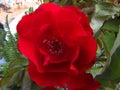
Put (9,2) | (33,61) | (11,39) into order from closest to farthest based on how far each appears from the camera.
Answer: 1. (33,61)
2. (11,39)
3. (9,2)

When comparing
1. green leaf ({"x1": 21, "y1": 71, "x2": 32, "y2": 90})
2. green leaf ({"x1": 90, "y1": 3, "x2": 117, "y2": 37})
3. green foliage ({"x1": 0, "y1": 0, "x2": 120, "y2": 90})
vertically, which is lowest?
green leaf ({"x1": 21, "y1": 71, "x2": 32, "y2": 90})

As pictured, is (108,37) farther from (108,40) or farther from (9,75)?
(9,75)

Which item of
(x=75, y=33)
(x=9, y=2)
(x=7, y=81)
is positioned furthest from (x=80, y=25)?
(x=9, y=2)

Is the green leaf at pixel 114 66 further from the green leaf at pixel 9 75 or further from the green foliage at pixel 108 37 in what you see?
the green leaf at pixel 9 75

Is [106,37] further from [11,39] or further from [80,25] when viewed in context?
[11,39]

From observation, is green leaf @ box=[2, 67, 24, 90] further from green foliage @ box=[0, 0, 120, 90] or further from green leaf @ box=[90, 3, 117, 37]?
green leaf @ box=[90, 3, 117, 37]

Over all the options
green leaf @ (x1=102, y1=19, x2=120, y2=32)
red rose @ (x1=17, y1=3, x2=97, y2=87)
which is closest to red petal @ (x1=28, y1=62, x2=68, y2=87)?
red rose @ (x1=17, y1=3, x2=97, y2=87)

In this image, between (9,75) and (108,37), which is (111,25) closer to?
(108,37)

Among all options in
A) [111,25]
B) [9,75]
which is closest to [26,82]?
[9,75]
